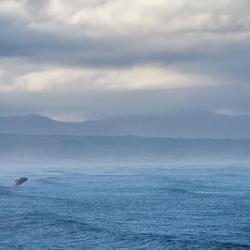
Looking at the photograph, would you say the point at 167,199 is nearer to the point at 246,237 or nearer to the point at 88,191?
the point at 88,191

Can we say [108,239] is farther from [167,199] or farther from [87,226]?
[167,199]

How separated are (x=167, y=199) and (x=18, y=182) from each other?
29951 mm

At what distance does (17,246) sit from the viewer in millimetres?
44594

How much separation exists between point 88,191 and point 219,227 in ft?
135

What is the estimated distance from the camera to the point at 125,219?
196ft

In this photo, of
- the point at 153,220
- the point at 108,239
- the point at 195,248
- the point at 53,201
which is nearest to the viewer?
the point at 195,248

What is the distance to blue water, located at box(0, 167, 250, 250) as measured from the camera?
46.8 m

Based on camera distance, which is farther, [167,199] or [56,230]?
[167,199]

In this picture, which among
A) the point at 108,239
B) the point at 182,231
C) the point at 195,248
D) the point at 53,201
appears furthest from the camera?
the point at 53,201

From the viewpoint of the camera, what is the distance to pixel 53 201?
76.2 metres

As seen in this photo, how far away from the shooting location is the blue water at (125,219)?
46844 millimetres

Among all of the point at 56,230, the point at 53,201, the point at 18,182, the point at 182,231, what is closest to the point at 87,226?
the point at 56,230

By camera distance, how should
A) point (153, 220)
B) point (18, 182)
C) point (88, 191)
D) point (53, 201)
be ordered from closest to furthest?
point (153, 220) < point (53, 201) < point (88, 191) < point (18, 182)

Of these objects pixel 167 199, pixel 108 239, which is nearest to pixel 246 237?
pixel 108 239
